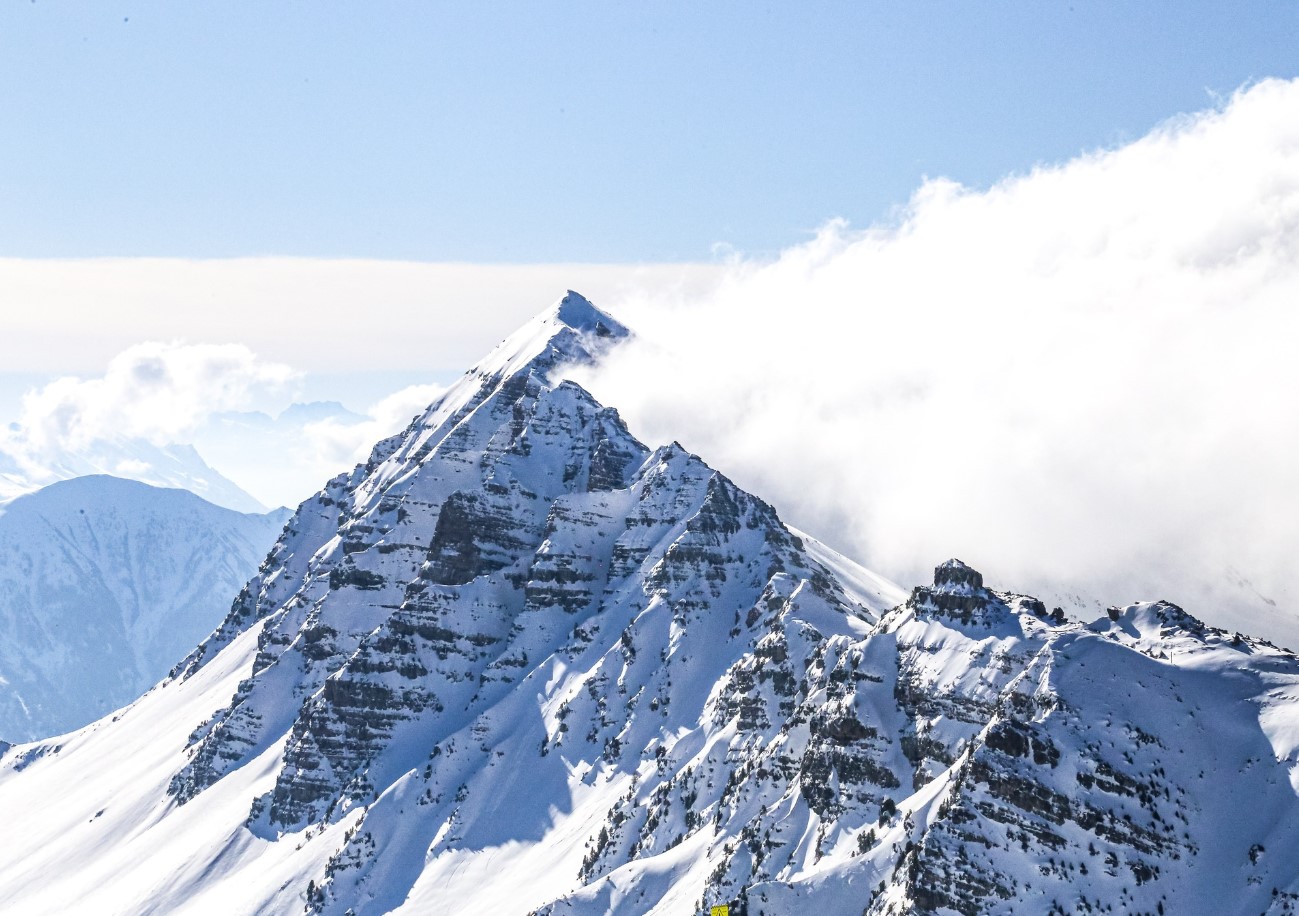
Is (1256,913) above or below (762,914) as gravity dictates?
above

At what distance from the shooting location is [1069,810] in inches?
7293

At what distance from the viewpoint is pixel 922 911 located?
591ft

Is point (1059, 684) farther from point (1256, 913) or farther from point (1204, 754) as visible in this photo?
point (1256, 913)

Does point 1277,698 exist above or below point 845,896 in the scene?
above

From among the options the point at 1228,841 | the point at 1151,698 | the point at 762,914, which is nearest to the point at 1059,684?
the point at 1151,698

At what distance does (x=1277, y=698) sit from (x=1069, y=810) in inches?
1282

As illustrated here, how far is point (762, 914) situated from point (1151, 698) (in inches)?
2054

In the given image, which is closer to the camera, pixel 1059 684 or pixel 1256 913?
pixel 1256 913

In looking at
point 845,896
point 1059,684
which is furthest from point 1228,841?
point 845,896

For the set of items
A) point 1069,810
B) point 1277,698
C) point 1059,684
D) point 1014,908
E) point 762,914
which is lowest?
point 762,914

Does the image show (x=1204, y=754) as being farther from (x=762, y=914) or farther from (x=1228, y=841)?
(x=762, y=914)

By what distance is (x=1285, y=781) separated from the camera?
618ft

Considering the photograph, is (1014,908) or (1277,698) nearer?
(1014,908)

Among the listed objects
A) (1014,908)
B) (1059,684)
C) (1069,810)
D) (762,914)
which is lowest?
(762,914)
